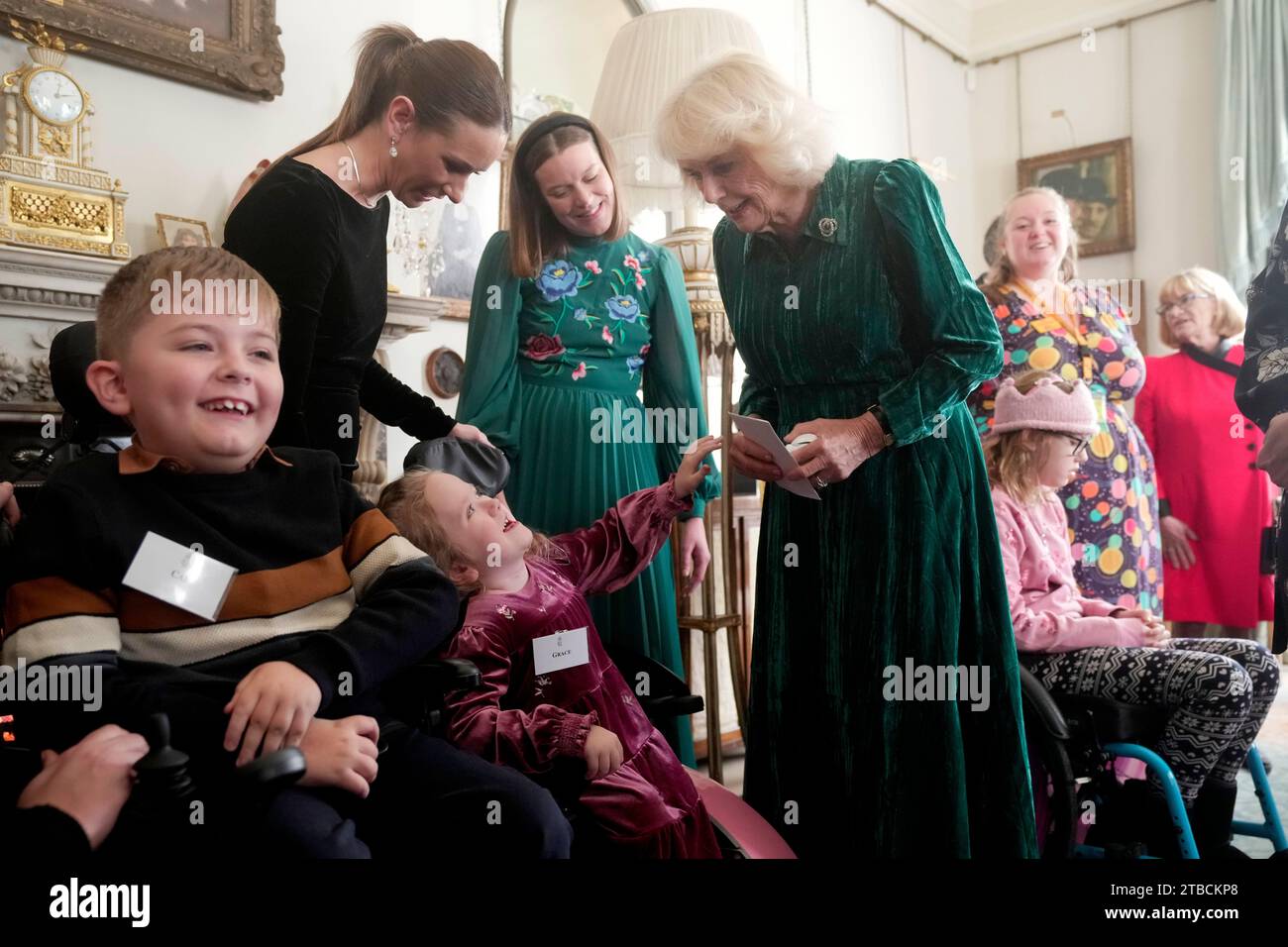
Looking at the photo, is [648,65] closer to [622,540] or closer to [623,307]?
[623,307]

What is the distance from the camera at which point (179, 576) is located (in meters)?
0.99

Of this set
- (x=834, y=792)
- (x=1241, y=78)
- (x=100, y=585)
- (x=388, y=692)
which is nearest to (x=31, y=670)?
(x=100, y=585)

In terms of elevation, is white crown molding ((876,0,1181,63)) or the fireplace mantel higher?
white crown molding ((876,0,1181,63))

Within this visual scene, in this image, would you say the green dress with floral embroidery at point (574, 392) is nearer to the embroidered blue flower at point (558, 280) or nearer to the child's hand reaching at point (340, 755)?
the embroidered blue flower at point (558, 280)

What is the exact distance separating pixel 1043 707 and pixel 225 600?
1.27m

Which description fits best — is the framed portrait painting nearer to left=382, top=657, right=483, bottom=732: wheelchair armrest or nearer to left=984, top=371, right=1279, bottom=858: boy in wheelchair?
left=382, top=657, right=483, bottom=732: wheelchair armrest

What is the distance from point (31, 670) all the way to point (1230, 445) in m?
2.97

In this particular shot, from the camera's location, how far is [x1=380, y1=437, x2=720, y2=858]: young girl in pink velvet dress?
1178mm

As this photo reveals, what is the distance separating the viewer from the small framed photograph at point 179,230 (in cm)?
232

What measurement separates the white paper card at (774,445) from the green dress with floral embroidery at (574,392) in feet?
1.58

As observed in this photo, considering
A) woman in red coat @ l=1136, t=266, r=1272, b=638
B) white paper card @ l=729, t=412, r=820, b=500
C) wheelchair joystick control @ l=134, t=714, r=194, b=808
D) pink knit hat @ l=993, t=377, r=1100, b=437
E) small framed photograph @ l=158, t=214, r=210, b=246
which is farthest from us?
woman in red coat @ l=1136, t=266, r=1272, b=638

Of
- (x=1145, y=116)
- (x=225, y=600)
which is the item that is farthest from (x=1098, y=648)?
(x=1145, y=116)

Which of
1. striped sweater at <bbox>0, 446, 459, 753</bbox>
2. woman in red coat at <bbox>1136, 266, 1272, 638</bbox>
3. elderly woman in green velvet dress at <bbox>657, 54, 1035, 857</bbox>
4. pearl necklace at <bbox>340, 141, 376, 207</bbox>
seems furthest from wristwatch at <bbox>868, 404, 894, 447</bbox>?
woman in red coat at <bbox>1136, 266, 1272, 638</bbox>

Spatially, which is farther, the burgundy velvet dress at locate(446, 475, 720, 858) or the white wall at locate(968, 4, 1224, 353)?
the white wall at locate(968, 4, 1224, 353)
